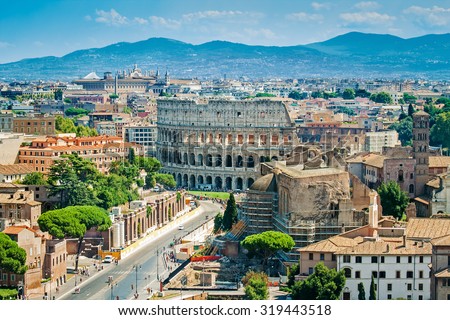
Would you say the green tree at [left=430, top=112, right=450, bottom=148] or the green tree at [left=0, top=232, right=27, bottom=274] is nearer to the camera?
the green tree at [left=0, top=232, right=27, bottom=274]

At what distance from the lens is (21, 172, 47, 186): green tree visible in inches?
2164

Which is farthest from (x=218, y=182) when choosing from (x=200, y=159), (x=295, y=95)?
(x=295, y=95)

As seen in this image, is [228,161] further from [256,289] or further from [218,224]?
[256,289]

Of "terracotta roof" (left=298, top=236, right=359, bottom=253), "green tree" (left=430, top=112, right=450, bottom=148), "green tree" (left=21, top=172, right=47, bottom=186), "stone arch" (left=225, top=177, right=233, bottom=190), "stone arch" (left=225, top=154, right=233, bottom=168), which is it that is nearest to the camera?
"terracotta roof" (left=298, top=236, right=359, bottom=253)

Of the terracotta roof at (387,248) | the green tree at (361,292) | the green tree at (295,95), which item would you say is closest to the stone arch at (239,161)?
the terracotta roof at (387,248)

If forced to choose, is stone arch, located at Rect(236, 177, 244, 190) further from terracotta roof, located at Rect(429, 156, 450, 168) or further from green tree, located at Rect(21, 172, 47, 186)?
terracotta roof, located at Rect(429, 156, 450, 168)

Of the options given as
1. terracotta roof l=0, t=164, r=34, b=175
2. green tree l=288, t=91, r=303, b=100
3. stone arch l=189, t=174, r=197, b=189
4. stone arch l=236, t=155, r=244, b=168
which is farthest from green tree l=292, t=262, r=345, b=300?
green tree l=288, t=91, r=303, b=100

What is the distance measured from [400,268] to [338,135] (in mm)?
56194

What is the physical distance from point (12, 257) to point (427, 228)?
13.5 m

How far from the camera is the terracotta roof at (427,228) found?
129ft

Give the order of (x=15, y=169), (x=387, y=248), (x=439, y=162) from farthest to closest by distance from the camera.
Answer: (x=15, y=169), (x=439, y=162), (x=387, y=248)

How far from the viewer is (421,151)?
5234cm

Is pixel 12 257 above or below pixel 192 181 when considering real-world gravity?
above

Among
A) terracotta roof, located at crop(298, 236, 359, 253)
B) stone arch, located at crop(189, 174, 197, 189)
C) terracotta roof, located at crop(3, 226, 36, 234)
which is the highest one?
terracotta roof, located at crop(298, 236, 359, 253)
